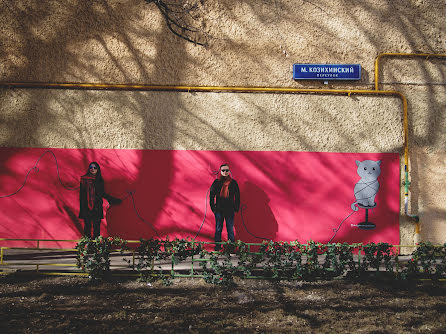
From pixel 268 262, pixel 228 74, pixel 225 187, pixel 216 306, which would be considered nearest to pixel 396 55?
pixel 228 74

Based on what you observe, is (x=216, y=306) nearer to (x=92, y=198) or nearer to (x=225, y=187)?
(x=225, y=187)

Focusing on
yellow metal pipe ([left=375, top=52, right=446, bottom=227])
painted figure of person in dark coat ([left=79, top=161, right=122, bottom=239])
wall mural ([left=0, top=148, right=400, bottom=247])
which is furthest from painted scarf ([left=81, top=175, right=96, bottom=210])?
yellow metal pipe ([left=375, top=52, right=446, bottom=227])

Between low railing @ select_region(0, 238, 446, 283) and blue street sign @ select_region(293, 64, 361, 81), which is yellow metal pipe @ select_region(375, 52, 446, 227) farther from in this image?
low railing @ select_region(0, 238, 446, 283)

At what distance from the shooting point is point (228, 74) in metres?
7.54

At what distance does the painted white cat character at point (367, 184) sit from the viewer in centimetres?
732

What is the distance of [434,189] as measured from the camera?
7414mm

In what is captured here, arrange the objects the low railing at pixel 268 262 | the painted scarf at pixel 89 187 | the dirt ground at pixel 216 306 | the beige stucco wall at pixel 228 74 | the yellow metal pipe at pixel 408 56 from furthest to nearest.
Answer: the beige stucco wall at pixel 228 74 → the yellow metal pipe at pixel 408 56 → the painted scarf at pixel 89 187 → the low railing at pixel 268 262 → the dirt ground at pixel 216 306

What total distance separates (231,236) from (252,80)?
11.8 ft

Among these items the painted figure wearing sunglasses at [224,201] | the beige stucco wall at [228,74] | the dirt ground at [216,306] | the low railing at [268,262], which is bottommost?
the dirt ground at [216,306]

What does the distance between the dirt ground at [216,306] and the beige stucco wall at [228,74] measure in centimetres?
320

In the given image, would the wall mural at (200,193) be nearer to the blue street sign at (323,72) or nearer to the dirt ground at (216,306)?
the blue street sign at (323,72)

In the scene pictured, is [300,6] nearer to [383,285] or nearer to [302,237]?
[302,237]

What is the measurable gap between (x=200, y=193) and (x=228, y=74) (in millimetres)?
2835

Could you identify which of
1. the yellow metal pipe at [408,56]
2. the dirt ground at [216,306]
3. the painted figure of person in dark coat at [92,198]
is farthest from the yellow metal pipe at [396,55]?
the painted figure of person in dark coat at [92,198]
